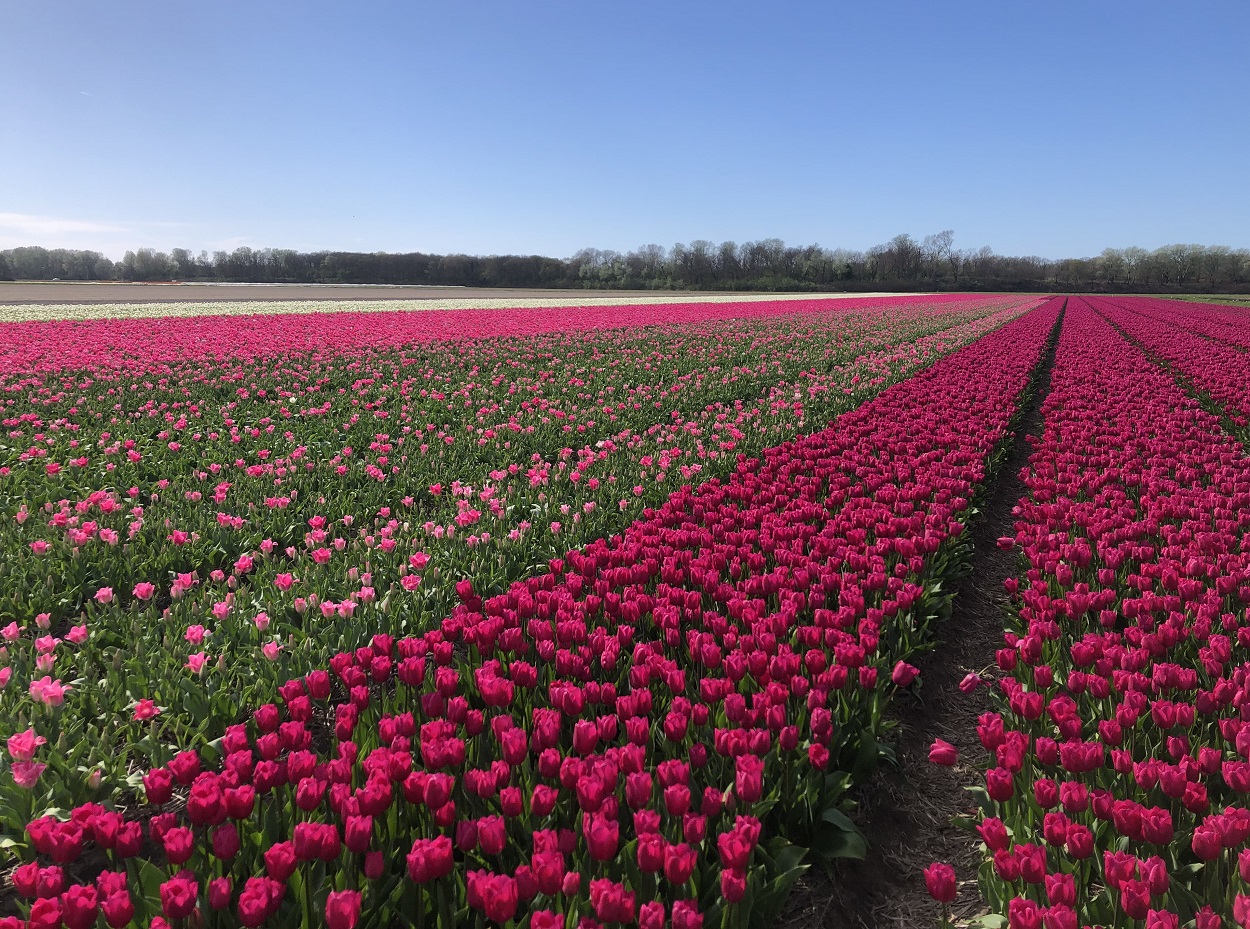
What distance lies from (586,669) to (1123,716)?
2062 mm

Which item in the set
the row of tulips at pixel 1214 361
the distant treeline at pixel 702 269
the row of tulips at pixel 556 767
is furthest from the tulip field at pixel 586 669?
the distant treeline at pixel 702 269

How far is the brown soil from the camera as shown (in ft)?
8.34

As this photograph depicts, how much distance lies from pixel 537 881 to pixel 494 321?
2449 centimetres

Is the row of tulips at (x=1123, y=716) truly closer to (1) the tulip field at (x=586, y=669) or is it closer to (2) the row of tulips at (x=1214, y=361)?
(1) the tulip field at (x=586, y=669)

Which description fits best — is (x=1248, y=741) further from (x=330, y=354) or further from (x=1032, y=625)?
(x=330, y=354)

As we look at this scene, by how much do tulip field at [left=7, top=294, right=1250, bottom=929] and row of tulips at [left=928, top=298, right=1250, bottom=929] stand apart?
2 cm

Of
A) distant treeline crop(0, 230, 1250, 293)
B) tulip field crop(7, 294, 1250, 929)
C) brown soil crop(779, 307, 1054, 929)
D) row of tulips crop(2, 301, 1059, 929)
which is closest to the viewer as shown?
row of tulips crop(2, 301, 1059, 929)

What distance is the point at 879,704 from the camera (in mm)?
3072

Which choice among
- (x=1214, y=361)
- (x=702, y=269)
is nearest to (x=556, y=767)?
(x=1214, y=361)

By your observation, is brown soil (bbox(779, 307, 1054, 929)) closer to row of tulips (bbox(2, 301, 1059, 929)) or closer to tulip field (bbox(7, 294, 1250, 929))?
tulip field (bbox(7, 294, 1250, 929))

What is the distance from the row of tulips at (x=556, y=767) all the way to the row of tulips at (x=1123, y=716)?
1.81 feet

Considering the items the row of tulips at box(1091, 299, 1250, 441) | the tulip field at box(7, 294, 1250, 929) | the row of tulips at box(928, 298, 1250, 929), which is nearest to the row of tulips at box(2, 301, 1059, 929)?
the tulip field at box(7, 294, 1250, 929)

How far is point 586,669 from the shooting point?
Answer: 3.05 meters

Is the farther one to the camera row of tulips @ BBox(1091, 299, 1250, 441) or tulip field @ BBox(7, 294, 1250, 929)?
row of tulips @ BBox(1091, 299, 1250, 441)
